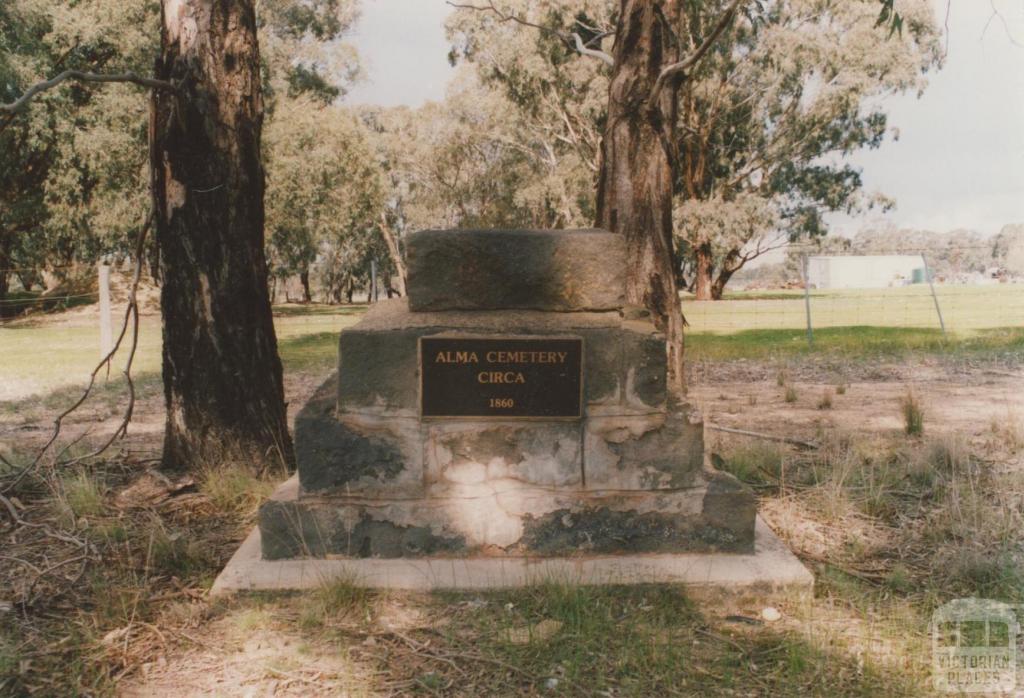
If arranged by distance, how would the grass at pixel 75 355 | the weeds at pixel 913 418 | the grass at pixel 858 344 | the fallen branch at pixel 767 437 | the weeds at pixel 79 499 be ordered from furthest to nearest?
the grass at pixel 858 344 → the grass at pixel 75 355 → the weeds at pixel 913 418 → the fallen branch at pixel 767 437 → the weeds at pixel 79 499

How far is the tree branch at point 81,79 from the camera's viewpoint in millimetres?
3424

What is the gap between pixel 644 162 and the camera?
5602mm

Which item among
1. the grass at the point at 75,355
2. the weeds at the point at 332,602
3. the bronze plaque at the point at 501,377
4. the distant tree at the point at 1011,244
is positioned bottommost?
the weeds at the point at 332,602

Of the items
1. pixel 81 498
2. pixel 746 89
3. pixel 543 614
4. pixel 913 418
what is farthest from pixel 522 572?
pixel 746 89

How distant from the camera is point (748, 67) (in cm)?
2634

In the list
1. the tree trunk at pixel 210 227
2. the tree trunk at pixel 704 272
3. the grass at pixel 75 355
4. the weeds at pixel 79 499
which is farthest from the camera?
the tree trunk at pixel 704 272

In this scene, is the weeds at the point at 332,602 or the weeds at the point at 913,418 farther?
the weeds at the point at 913,418

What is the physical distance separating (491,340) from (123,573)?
193cm

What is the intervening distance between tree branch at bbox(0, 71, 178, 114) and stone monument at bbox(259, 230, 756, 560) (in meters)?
1.77

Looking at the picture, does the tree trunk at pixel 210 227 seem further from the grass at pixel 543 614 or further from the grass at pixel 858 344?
the grass at pixel 858 344

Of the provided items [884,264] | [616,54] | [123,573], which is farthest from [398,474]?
[884,264]

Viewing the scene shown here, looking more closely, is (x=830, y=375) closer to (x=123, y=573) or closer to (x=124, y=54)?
(x=123, y=573)

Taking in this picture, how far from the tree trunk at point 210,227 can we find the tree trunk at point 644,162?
256cm

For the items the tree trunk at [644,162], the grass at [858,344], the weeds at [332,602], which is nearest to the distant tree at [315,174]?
the grass at [858,344]
